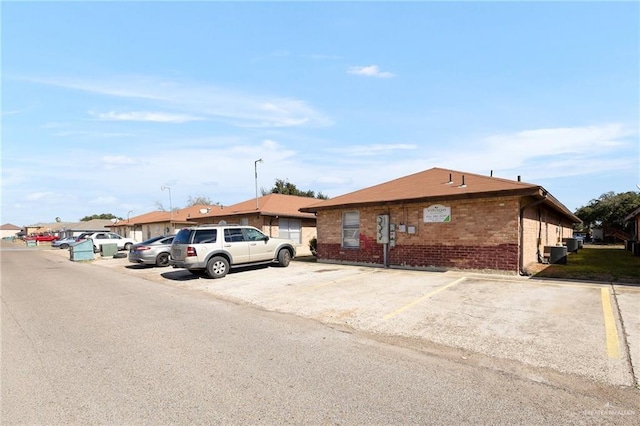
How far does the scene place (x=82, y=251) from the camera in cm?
2444

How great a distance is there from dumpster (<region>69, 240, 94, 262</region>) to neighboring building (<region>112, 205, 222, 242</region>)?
598 cm

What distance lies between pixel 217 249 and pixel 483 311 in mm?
8815

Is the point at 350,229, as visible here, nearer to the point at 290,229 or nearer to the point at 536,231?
→ the point at 536,231

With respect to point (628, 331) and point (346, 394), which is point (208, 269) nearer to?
point (346, 394)

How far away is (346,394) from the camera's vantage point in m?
3.76

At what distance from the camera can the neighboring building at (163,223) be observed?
3461cm

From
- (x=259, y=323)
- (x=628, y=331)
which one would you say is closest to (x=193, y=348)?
(x=259, y=323)

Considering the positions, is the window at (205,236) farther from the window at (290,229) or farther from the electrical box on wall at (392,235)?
the window at (290,229)

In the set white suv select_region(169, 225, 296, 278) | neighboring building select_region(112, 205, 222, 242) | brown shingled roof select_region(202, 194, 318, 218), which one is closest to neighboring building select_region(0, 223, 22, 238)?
neighboring building select_region(112, 205, 222, 242)

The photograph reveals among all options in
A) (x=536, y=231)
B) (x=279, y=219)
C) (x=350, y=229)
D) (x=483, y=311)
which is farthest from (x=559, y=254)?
(x=279, y=219)

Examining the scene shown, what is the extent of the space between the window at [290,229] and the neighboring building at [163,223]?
31.5 ft

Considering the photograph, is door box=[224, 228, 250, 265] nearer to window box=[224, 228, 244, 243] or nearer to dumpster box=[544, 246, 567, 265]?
window box=[224, 228, 244, 243]

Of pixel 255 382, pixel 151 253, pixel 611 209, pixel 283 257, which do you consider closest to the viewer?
pixel 255 382

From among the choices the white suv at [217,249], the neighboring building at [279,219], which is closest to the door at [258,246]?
the white suv at [217,249]
